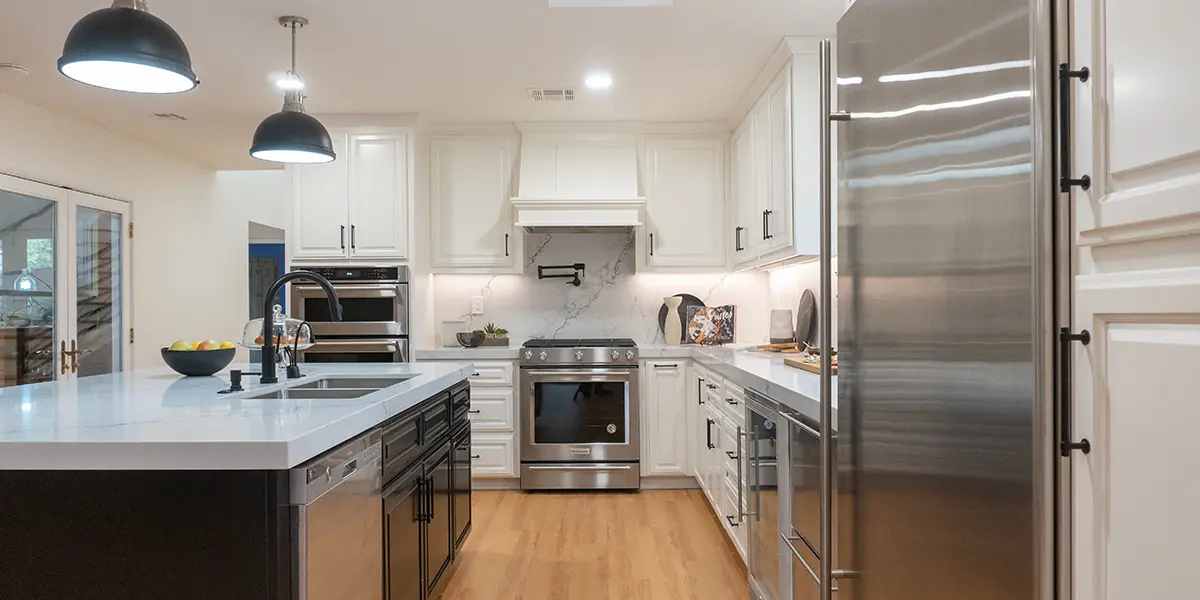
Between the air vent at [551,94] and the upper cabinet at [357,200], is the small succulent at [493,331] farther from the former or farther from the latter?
the air vent at [551,94]

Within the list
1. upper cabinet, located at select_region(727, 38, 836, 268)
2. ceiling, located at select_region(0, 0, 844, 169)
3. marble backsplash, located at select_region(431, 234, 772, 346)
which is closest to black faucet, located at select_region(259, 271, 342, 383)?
ceiling, located at select_region(0, 0, 844, 169)

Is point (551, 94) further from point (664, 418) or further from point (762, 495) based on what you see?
point (762, 495)

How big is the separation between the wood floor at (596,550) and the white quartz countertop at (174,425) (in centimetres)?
114

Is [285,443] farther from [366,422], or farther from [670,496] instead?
[670,496]

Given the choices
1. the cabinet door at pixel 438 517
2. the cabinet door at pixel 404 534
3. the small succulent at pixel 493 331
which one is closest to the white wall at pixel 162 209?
the small succulent at pixel 493 331

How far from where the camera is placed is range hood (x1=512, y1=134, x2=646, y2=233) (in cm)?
471

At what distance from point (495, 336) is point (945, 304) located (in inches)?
161

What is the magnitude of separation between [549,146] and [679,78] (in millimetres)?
1211

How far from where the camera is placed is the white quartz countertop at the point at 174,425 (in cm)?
146

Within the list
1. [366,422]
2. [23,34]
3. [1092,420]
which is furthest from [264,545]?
[23,34]

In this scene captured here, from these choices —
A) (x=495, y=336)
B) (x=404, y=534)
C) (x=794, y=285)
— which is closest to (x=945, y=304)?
(x=404, y=534)

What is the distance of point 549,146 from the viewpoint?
491 cm

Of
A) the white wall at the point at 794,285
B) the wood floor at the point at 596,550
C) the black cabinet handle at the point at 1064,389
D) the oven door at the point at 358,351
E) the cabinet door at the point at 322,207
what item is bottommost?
the wood floor at the point at 596,550

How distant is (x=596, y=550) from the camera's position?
11.6 feet
